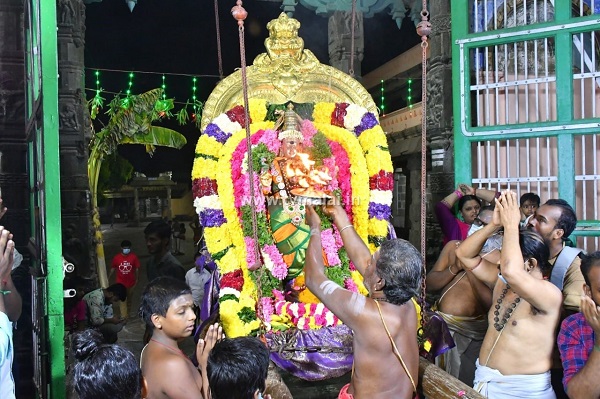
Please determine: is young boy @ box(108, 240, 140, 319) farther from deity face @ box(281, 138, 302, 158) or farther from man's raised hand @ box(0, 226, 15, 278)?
man's raised hand @ box(0, 226, 15, 278)

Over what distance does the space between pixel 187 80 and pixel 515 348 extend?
31.1 feet

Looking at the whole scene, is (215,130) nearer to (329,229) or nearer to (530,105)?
(329,229)

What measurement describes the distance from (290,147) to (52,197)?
6.89 feet

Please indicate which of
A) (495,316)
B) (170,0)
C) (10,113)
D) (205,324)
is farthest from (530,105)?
(170,0)

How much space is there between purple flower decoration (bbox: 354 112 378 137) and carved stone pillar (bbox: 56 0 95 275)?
4.25 meters

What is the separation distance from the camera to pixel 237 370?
2211 mm

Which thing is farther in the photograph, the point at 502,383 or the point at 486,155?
the point at 486,155

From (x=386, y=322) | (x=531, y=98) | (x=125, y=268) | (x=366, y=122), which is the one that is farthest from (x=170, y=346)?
(x=125, y=268)

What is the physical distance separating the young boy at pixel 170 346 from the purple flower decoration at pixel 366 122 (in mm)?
2722

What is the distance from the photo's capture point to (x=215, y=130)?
4.82 m

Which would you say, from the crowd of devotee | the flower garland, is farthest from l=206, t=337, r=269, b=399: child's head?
the flower garland

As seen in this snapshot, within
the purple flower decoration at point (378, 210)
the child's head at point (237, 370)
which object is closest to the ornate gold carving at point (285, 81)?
the purple flower decoration at point (378, 210)

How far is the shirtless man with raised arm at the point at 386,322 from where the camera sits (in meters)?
2.78

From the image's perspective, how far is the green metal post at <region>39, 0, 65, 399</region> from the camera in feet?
10.7
